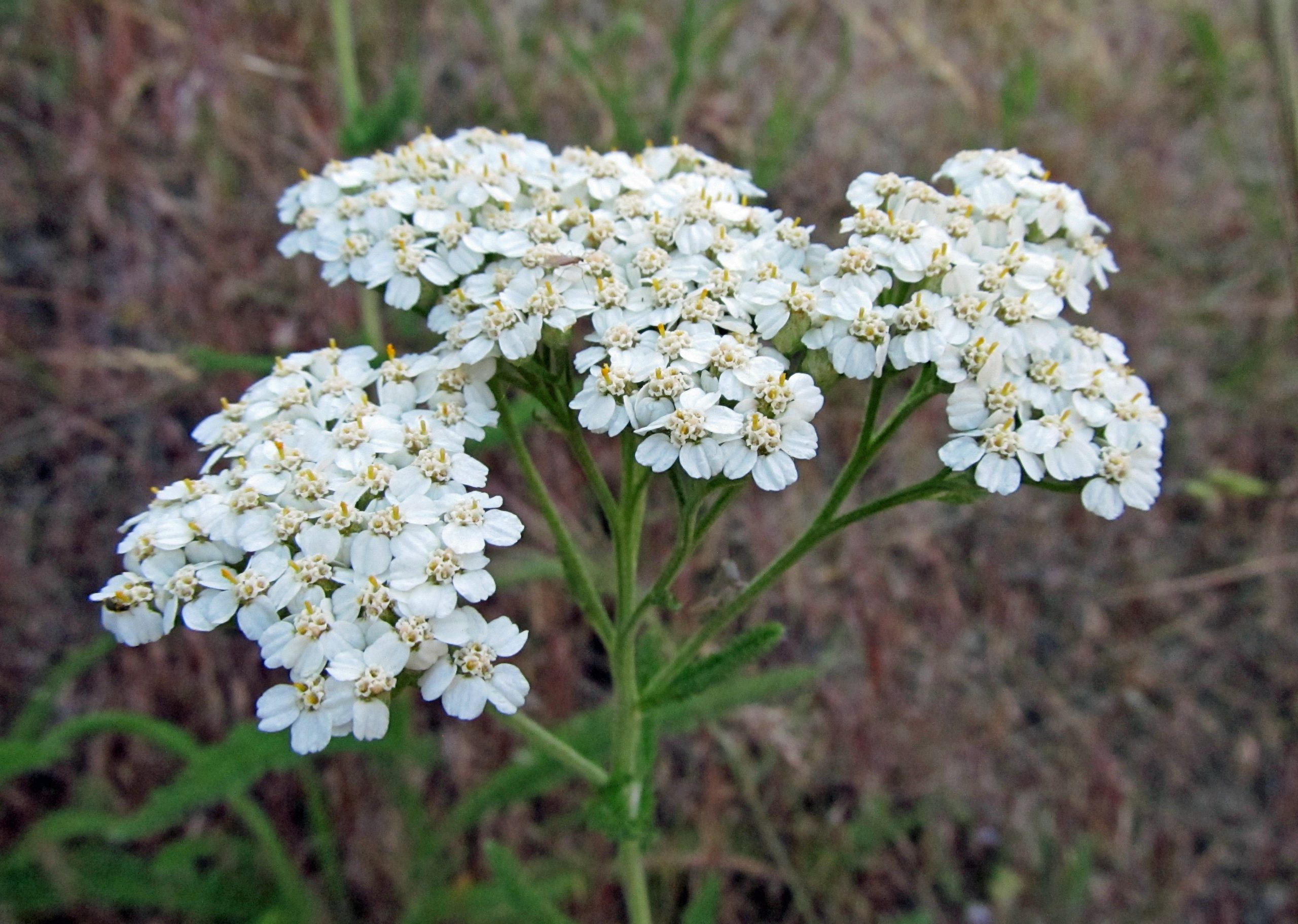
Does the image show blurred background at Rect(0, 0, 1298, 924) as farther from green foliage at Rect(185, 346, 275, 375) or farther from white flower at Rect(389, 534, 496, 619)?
white flower at Rect(389, 534, 496, 619)

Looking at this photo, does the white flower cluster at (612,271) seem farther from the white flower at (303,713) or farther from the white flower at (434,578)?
the white flower at (303,713)

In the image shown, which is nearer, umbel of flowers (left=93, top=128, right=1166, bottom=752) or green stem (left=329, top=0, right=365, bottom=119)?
umbel of flowers (left=93, top=128, right=1166, bottom=752)

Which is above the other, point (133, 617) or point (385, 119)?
point (385, 119)

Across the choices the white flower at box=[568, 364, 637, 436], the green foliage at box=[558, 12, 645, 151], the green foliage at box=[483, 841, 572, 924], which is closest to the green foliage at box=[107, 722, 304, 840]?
the green foliage at box=[483, 841, 572, 924]

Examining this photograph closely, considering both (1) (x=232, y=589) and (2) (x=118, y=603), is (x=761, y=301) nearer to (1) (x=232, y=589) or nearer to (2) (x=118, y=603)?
(1) (x=232, y=589)

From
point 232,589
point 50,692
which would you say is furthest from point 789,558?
point 50,692

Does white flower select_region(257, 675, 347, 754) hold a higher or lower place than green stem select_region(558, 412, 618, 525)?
lower
